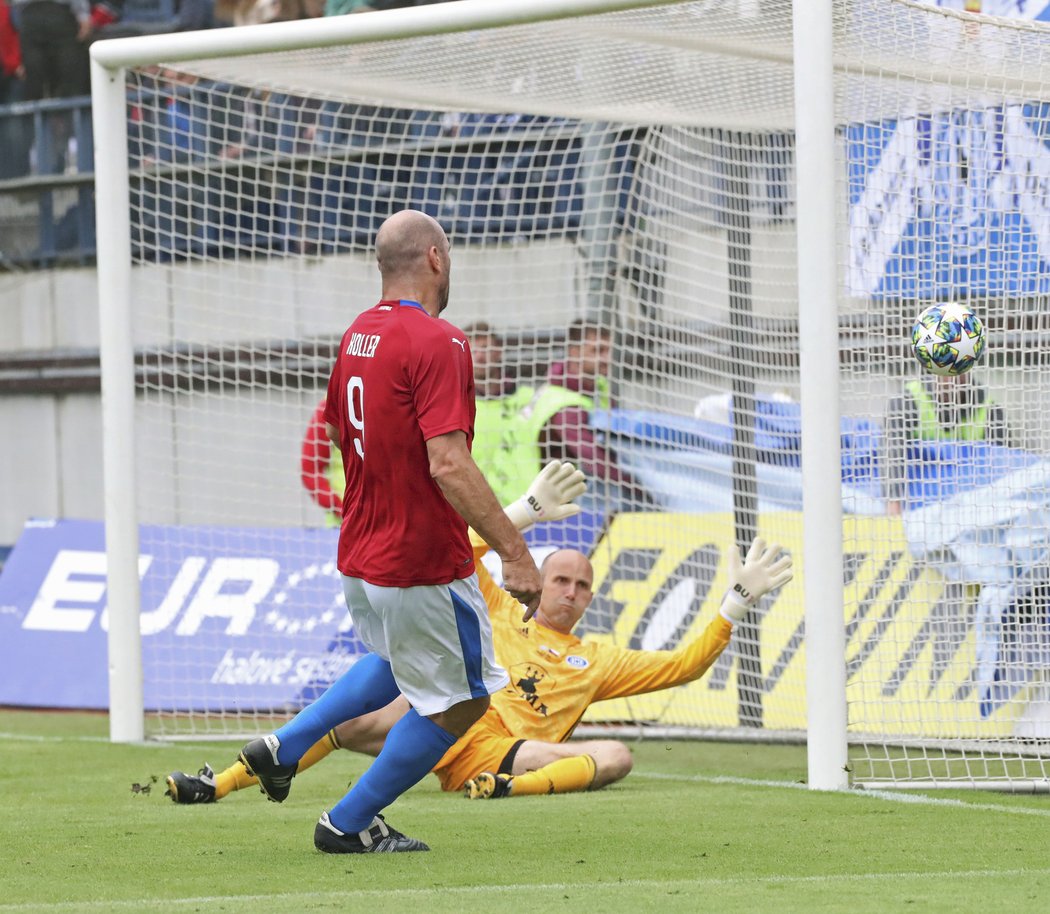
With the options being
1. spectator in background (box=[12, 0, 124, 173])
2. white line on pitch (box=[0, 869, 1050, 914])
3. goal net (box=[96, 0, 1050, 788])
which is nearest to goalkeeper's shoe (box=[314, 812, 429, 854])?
white line on pitch (box=[0, 869, 1050, 914])

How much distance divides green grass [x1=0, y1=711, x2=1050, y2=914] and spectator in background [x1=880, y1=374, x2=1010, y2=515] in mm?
1241

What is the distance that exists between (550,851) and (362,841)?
53 centimetres

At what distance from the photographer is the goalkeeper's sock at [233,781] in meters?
6.30

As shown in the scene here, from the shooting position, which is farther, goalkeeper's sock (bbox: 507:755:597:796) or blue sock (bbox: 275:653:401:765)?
goalkeeper's sock (bbox: 507:755:597:796)

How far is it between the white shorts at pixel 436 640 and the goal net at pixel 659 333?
6.00 ft

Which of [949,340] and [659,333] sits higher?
[949,340]

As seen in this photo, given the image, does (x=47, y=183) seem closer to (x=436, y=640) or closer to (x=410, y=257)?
(x=410, y=257)

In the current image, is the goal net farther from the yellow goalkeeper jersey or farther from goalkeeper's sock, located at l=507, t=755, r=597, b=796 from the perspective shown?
goalkeeper's sock, located at l=507, t=755, r=597, b=796

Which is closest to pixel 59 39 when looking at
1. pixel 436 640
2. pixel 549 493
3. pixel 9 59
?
pixel 9 59

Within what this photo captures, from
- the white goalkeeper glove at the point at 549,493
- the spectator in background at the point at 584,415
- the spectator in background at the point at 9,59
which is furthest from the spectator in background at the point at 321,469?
the spectator in background at the point at 9,59

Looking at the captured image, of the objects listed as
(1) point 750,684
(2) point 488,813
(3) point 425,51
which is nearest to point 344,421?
(2) point 488,813

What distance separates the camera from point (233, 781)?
248 inches

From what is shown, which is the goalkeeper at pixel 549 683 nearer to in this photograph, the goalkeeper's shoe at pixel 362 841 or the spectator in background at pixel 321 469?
the goalkeeper's shoe at pixel 362 841

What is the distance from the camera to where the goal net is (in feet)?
23.5
